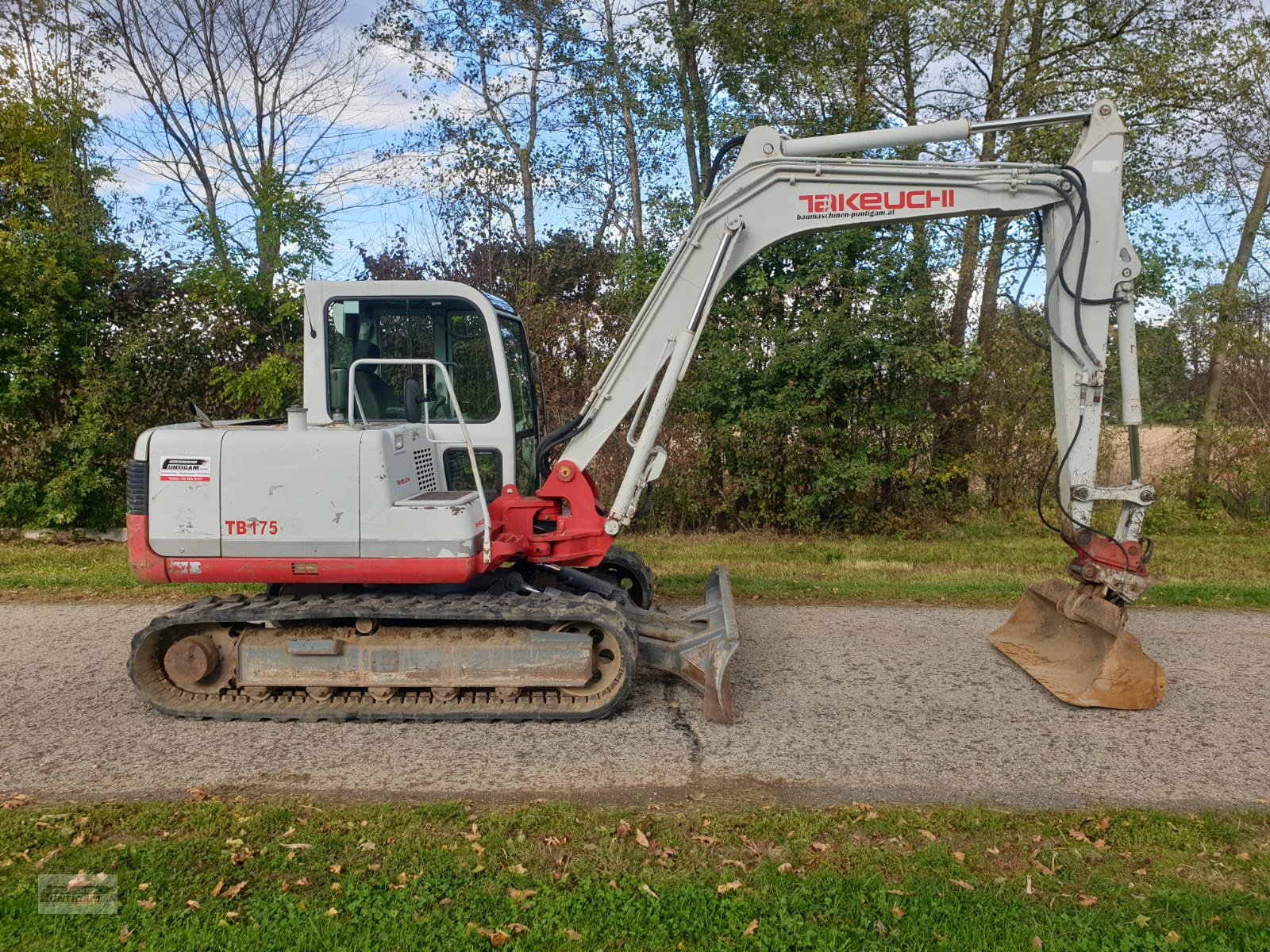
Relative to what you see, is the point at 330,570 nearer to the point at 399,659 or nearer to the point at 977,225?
the point at 399,659

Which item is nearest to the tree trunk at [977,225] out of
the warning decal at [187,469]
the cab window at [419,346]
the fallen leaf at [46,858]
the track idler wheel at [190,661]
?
the cab window at [419,346]

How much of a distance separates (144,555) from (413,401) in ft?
6.04

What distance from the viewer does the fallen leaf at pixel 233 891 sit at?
3.69 metres

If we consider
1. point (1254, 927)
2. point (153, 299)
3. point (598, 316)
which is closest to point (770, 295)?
point (598, 316)

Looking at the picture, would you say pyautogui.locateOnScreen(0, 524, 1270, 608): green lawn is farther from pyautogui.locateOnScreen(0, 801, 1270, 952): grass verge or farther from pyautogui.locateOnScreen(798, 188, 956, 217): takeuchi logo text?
pyautogui.locateOnScreen(0, 801, 1270, 952): grass verge

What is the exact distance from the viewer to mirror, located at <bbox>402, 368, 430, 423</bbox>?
6.02 meters

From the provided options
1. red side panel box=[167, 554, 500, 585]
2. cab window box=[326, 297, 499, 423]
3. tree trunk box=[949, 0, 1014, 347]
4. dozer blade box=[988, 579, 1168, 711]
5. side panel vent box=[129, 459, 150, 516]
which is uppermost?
tree trunk box=[949, 0, 1014, 347]

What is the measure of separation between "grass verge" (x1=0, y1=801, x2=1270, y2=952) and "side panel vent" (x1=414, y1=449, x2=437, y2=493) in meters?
2.19

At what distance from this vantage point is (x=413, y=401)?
6.07m

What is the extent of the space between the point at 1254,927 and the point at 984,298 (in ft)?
36.1

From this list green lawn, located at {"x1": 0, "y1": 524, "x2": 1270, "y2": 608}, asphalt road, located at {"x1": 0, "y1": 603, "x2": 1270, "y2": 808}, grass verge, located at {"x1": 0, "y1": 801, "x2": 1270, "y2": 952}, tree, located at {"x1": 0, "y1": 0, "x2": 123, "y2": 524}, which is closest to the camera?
grass verge, located at {"x1": 0, "y1": 801, "x2": 1270, "y2": 952}

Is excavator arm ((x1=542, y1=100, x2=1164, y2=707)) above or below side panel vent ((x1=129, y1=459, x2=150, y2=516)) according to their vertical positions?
above

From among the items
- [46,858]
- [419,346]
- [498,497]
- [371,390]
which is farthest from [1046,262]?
[46,858]

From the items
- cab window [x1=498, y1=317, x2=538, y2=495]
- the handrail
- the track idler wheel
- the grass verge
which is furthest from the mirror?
the grass verge
